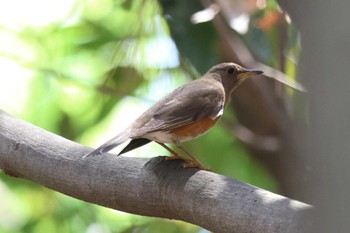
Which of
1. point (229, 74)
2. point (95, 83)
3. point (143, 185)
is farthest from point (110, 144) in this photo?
point (95, 83)

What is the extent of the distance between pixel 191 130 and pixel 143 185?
2.19 ft

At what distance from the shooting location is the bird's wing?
304 centimetres

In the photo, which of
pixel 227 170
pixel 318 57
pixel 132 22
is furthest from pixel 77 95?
pixel 318 57

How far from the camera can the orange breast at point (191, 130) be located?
123 inches

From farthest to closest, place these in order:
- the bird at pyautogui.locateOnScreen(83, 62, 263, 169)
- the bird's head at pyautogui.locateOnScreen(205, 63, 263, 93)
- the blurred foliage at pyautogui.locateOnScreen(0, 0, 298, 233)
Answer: the blurred foliage at pyautogui.locateOnScreen(0, 0, 298, 233)
the bird's head at pyautogui.locateOnScreen(205, 63, 263, 93)
the bird at pyautogui.locateOnScreen(83, 62, 263, 169)

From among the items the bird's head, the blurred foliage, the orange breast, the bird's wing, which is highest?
the bird's wing

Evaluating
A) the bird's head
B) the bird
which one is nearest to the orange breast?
the bird

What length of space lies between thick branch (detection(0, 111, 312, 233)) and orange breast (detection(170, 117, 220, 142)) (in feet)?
1.20

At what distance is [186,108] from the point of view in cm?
314

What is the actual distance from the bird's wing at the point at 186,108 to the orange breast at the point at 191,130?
26 mm

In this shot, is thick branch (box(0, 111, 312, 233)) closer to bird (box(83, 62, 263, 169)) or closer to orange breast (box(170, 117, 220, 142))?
bird (box(83, 62, 263, 169))

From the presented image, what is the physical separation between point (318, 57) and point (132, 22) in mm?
3903

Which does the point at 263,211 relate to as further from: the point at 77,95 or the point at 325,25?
the point at 77,95

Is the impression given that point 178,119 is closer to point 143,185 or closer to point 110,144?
point 110,144
